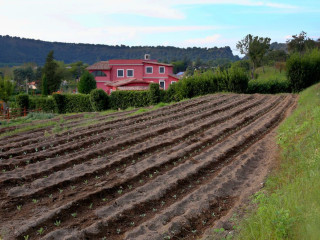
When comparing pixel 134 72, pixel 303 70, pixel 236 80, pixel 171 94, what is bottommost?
pixel 171 94

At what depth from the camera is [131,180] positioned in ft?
22.9

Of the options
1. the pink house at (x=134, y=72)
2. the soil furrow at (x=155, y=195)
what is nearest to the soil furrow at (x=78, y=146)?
the soil furrow at (x=155, y=195)

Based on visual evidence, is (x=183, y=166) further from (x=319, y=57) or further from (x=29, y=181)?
(x=319, y=57)

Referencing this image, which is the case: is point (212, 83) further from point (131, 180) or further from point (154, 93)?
point (131, 180)

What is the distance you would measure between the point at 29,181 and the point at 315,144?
5.98 m

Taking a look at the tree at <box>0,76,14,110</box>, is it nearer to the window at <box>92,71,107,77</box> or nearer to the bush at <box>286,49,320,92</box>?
the window at <box>92,71,107,77</box>

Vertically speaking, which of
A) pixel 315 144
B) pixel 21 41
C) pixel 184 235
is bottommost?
pixel 184 235

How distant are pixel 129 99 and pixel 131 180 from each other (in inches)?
807

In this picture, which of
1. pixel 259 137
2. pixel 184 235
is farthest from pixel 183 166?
pixel 259 137

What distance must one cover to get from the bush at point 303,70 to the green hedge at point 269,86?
0.86m

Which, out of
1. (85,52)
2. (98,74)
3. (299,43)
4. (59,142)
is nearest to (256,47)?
(299,43)

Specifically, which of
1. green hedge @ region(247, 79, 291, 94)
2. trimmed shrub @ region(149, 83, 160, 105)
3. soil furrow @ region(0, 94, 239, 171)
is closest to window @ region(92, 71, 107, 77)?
trimmed shrub @ region(149, 83, 160, 105)

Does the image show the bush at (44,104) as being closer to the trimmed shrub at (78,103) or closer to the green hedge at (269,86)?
the trimmed shrub at (78,103)

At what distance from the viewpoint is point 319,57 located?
23.7 metres
